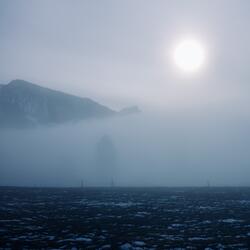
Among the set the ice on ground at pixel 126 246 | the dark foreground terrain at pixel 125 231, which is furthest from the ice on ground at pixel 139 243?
the ice on ground at pixel 126 246

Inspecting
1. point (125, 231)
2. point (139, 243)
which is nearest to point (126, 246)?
point (139, 243)

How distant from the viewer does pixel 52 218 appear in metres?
54.0

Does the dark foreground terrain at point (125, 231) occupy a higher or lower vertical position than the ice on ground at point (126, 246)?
higher

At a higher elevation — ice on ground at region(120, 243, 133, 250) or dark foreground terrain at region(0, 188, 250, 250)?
dark foreground terrain at region(0, 188, 250, 250)

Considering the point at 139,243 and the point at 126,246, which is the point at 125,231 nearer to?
the point at 139,243

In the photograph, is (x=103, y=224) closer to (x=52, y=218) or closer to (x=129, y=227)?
(x=129, y=227)

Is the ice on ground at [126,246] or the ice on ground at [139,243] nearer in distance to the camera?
the ice on ground at [126,246]

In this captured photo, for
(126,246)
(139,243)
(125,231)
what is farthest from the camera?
(125,231)

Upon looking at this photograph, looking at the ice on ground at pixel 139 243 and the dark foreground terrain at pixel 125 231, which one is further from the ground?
the dark foreground terrain at pixel 125 231

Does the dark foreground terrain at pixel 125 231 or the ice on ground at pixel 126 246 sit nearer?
the ice on ground at pixel 126 246

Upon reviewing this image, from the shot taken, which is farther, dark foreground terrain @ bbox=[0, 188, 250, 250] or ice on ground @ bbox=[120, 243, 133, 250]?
dark foreground terrain @ bbox=[0, 188, 250, 250]

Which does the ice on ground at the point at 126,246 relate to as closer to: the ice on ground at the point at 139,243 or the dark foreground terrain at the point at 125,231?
the dark foreground terrain at the point at 125,231


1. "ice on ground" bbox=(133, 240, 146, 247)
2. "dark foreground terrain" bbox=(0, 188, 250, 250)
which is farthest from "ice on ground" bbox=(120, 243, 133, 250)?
"ice on ground" bbox=(133, 240, 146, 247)

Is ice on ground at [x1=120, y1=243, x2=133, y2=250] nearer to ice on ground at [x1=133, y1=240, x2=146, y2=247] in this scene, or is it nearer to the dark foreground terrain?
the dark foreground terrain
